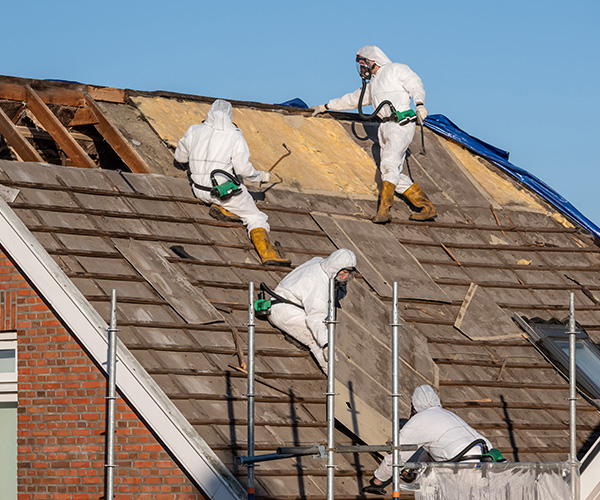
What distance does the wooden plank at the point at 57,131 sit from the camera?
1187 cm

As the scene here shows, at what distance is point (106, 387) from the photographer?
885cm

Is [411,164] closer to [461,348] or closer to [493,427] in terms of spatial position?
[461,348]

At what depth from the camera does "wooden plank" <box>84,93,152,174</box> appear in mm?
11969

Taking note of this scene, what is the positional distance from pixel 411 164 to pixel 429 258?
2353 mm

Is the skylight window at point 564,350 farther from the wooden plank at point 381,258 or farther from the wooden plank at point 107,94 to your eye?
the wooden plank at point 107,94

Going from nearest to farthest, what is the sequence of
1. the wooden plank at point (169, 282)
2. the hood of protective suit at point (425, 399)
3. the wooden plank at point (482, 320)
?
the hood of protective suit at point (425, 399) < the wooden plank at point (169, 282) < the wooden plank at point (482, 320)

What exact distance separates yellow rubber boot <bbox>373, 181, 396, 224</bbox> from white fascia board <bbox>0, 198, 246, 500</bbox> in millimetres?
4577

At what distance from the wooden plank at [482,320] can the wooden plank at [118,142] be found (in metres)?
3.73

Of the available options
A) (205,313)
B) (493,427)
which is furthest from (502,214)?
(205,313)

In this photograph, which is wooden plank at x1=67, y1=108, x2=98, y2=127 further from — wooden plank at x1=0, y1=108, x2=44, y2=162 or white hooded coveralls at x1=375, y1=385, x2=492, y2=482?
white hooded coveralls at x1=375, y1=385, x2=492, y2=482

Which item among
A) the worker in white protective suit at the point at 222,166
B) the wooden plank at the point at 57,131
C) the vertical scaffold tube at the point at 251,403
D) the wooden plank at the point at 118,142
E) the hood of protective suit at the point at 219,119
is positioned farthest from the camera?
the wooden plank at the point at 118,142

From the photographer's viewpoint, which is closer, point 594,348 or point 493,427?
point 493,427

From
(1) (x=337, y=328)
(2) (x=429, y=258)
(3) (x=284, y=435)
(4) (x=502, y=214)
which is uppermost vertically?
(4) (x=502, y=214)

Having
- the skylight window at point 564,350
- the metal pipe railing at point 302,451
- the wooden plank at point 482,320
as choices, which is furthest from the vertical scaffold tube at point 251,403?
the skylight window at point 564,350
